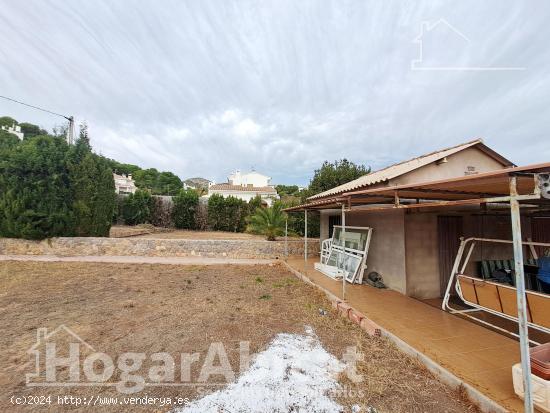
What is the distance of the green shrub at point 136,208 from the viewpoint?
2128cm

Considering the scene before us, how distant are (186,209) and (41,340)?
703 inches

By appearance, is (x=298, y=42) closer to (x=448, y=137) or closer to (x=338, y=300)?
(x=338, y=300)

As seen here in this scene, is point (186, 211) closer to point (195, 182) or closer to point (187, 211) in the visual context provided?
point (187, 211)

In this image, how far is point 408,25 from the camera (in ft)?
24.9

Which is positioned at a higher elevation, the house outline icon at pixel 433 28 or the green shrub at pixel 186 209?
the house outline icon at pixel 433 28

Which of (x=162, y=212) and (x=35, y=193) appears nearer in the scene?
(x=35, y=193)

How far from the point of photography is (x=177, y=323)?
16.1 feet

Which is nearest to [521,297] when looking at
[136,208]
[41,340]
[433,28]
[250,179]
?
[41,340]

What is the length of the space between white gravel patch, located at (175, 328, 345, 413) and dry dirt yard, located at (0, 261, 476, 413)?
17cm

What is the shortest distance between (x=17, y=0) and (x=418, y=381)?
13814mm

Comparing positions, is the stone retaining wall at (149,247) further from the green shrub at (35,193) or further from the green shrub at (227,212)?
the green shrub at (227,212)

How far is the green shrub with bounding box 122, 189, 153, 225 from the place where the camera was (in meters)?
21.3

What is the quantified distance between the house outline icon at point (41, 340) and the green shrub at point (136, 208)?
18449 millimetres

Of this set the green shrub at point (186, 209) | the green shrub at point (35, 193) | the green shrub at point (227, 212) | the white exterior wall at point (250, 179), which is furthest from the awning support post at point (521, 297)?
the white exterior wall at point (250, 179)
